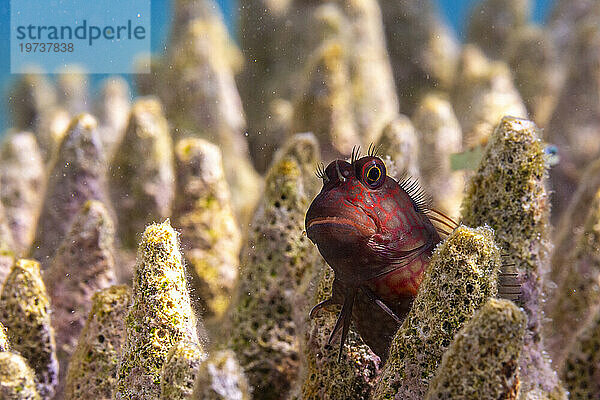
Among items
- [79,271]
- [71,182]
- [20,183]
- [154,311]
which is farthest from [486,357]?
[20,183]

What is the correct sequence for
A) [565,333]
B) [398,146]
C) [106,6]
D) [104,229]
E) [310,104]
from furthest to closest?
[310,104] < [398,146] < [565,333] < [104,229] < [106,6]

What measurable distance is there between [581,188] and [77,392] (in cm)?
287

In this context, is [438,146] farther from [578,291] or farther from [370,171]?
[370,171]

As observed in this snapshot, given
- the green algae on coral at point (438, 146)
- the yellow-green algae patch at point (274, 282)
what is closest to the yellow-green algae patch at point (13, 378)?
the yellow-green algae patch at point (274, 282)

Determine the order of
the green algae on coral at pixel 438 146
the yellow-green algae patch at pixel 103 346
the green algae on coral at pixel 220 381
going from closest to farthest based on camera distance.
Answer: the green algae on coral at pixel 220 381 < the yellow-green algae patch at pixel 103 346 < the green algae on coral at pixel 438 146

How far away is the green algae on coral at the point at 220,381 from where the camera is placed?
122cm

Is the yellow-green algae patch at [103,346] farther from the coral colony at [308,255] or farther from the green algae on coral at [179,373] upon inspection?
the green algae on coral at [179,373]

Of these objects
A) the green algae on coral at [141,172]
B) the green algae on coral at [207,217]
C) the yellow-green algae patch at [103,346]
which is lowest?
the yellow-green algae patch at [103,346]

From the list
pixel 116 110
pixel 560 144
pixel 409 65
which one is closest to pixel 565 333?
pixel 560 144

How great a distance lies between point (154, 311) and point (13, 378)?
0.43 m

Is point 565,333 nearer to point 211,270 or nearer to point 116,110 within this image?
point 211,270

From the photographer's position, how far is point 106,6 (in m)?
2.38

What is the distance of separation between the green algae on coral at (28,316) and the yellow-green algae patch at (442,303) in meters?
1.36

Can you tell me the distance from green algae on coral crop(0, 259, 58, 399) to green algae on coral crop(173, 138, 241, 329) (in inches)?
39.8
